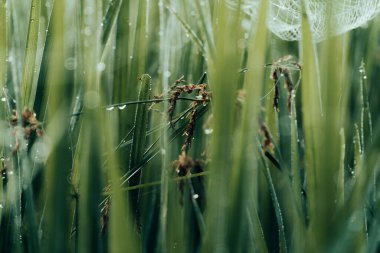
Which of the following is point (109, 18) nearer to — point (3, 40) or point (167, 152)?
point (3, 40)

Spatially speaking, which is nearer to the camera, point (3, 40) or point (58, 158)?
point (58, 158)

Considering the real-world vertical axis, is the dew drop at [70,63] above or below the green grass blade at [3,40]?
below

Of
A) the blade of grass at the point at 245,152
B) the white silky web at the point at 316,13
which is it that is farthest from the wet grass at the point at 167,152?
the white silky web at the point at 316,13

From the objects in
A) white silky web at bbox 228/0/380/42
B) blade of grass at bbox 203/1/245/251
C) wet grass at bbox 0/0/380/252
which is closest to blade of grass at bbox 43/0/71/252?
wet grass at bbox 0/0/380/252

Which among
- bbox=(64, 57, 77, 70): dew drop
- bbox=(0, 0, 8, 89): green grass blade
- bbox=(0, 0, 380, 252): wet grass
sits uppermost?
bbox=(0, 0, 8, 89): green grass blade

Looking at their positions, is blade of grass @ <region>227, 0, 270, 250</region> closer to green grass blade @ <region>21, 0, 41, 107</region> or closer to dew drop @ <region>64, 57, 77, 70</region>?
dew drop @ <region>64, 57, 77, 70</region>

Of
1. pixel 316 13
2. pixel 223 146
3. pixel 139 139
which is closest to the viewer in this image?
pixel 223 146

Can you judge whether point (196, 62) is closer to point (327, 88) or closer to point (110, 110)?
point (110, 110)

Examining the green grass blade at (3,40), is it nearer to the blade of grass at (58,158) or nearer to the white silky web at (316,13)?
the blade of grass at (58,158)

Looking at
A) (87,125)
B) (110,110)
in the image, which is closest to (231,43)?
(87,125)

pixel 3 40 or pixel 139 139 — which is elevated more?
pixel 3 40

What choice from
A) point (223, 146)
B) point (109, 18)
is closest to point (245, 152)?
point (223, 146)
